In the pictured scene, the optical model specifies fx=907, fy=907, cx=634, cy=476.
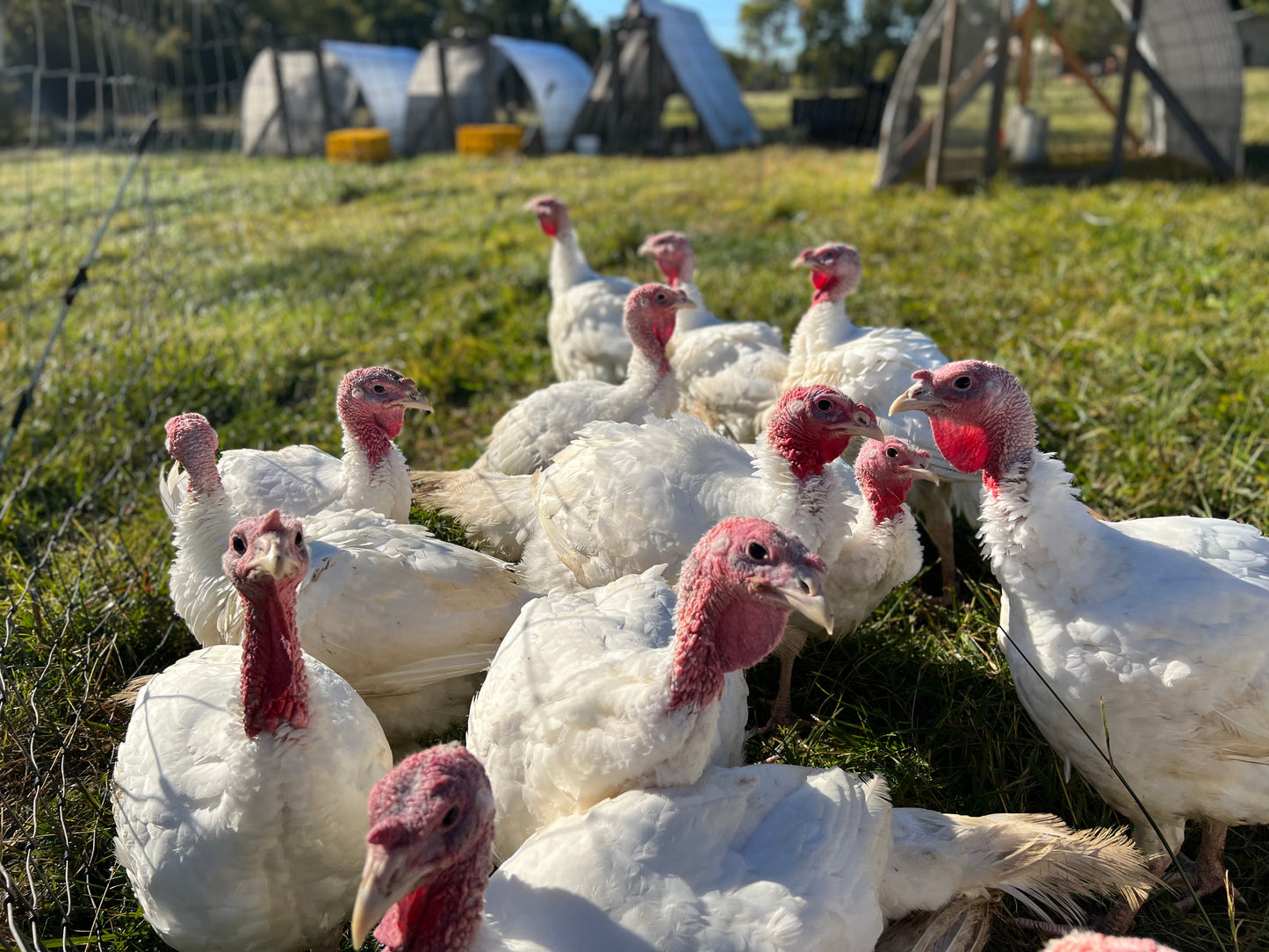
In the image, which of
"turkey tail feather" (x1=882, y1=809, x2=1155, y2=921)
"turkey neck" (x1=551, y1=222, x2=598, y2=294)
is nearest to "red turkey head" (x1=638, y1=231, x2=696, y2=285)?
"turkey neck" (x1=551, y1=222, x2=598, y2=294)

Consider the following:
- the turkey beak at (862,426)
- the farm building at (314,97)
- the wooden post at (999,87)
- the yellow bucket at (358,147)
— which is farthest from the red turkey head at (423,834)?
the farm building at (314,97)

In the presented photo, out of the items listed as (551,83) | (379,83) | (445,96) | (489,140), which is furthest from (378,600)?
(379,83)

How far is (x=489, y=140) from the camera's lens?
16.1 m

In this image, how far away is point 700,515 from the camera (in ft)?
10.2

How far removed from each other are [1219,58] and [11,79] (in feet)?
49.9

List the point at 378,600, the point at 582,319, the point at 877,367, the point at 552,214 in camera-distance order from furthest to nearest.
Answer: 1. the point at 552,214
2. the point at 582,319
3. the point at 877,367
4. the point at 378,600

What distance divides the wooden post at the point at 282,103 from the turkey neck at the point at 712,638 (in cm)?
1791

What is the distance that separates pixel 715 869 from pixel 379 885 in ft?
2.41

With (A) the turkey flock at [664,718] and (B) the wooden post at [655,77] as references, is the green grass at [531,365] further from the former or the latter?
(B) the wooden post at [655,77]

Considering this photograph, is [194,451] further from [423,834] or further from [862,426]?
[862,426]

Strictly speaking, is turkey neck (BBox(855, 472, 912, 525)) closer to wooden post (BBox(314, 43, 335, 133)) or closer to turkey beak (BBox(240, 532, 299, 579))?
turkey beak (BBox(240, 532, 299, 579))

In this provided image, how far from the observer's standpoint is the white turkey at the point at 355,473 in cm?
345

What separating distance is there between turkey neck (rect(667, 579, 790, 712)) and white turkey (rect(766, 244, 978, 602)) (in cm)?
167

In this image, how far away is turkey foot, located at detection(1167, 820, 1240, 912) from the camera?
2508 mm
